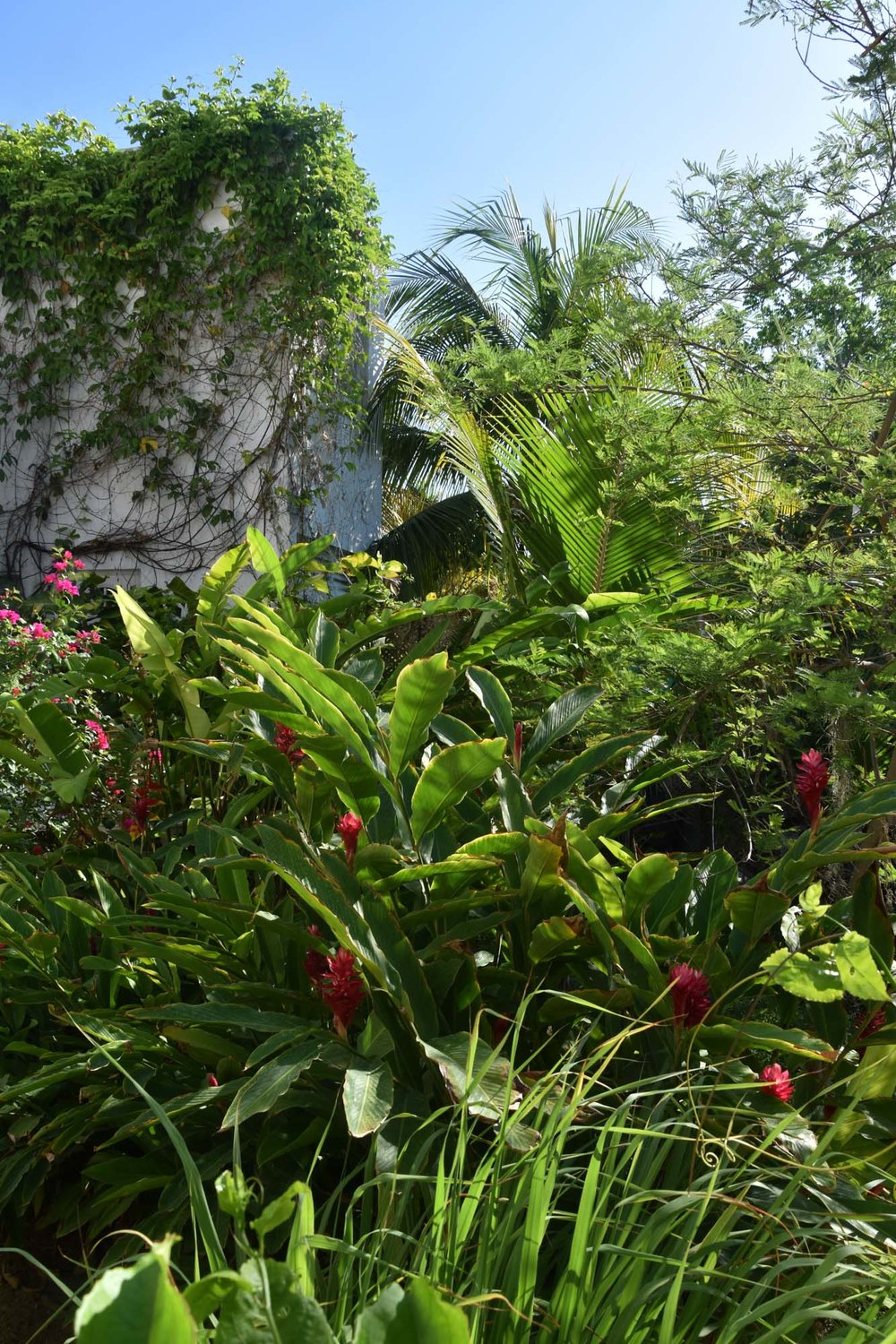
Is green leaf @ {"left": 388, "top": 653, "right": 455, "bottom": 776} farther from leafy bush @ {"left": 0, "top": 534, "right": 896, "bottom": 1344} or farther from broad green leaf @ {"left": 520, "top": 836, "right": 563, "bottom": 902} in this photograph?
broad green leaf @ {"left": 520, "top": 836, "right": 563, "bottom": 902}

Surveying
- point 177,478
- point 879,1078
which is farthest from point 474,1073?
point 177,478

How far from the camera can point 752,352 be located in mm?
2916

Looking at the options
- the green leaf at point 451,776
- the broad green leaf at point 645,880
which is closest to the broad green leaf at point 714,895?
the broad green leaf at point 645,880

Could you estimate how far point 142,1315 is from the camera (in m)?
0.71

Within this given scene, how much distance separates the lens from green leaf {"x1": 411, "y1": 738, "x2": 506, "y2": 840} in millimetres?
1819

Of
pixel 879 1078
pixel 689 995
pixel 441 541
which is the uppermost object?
pixel 441 541

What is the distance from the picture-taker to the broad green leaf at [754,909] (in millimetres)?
1777

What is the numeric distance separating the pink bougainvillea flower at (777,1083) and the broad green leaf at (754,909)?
0.92 feet

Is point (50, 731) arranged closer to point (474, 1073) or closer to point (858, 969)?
point (474, 1073)

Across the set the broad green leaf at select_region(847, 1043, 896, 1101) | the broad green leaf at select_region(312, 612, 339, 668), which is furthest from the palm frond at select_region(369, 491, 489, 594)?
the broad green leaf at select_region(847, 1043, 896, 1101)

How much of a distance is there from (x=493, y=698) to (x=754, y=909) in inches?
29.3

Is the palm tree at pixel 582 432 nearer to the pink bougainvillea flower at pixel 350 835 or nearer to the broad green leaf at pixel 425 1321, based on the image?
the pink bougainvillea flower at pixel 350 835

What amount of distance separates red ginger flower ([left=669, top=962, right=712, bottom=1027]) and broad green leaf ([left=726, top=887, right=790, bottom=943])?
0.15 meters

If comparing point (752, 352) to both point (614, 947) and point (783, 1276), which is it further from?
point (783, 1276)
